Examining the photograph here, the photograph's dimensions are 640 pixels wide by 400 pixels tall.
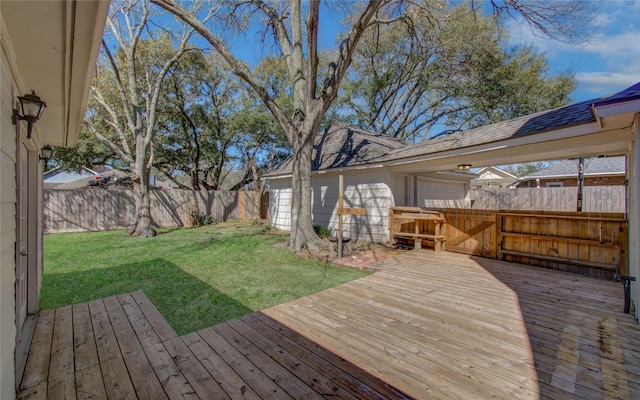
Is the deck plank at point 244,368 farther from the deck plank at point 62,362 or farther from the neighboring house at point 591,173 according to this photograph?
the neighboring house at point 591,173

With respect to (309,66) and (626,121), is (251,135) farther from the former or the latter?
(626,121)

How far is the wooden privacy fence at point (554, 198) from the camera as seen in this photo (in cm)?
1186

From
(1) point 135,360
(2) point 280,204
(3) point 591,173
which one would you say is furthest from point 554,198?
(1) point 135,360

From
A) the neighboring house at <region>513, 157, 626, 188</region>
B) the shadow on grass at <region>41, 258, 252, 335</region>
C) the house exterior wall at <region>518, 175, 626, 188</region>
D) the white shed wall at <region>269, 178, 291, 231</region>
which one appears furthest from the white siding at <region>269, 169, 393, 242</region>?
the house exterior wall at <region>518, 175, 626, 188</region>

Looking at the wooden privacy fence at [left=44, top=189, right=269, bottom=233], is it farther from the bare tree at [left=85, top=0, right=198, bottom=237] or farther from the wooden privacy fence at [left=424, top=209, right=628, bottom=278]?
the wooden privacy fence at [left=424, top=209, right=628, bottom=278]

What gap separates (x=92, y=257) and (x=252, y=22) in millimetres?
8519

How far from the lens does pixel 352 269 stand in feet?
→ 19.0

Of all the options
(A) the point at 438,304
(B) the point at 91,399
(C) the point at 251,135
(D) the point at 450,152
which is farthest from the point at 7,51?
(C) the point at 251,135

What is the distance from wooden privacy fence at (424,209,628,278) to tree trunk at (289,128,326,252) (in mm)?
3648

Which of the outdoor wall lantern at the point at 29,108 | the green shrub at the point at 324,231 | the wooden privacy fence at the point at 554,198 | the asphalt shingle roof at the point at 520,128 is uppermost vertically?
the asphalt shingle roof at the point at 520,128

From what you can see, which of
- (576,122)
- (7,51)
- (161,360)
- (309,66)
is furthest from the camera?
(309,66)

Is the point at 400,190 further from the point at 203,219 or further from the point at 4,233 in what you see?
the point at 203,219

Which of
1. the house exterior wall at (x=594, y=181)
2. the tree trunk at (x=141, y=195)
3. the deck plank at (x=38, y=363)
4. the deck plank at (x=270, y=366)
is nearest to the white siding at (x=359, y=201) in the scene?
the tree trunk at (x=141, y=195)

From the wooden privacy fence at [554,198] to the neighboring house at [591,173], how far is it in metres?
1.85
